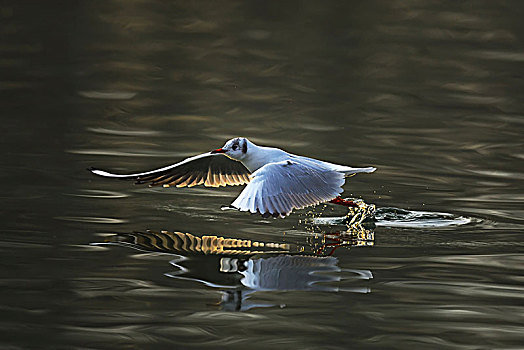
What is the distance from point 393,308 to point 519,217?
2.88 metres

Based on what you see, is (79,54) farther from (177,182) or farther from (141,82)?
(177,182)

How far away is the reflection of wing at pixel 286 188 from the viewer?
7305 millimetres

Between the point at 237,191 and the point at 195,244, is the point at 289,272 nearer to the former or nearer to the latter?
the point at 195,244

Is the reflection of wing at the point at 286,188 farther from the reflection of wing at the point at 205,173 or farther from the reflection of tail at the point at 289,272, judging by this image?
the reflection of wing at the point at 205,173

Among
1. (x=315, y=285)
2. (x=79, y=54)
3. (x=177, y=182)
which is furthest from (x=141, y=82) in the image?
(x=315, y=285)

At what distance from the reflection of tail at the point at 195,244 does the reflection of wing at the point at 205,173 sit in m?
0.90

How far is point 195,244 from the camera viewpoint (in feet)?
24.9

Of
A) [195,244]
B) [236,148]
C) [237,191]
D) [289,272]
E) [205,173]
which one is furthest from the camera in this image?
[237,191]

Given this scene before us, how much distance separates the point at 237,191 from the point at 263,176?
7.27ft

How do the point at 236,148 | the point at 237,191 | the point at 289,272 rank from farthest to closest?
the point at 237,191 → the point at 236,148 → the point at 289,272

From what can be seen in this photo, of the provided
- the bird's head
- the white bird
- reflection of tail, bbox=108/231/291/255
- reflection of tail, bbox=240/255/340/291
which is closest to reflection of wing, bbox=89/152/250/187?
the white bird

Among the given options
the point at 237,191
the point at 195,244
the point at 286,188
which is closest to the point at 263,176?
the point at 286,188

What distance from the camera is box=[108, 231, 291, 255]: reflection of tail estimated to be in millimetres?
7441

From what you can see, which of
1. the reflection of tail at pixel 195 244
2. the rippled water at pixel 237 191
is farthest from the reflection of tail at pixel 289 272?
the reflection of tail at pixel 195 244
